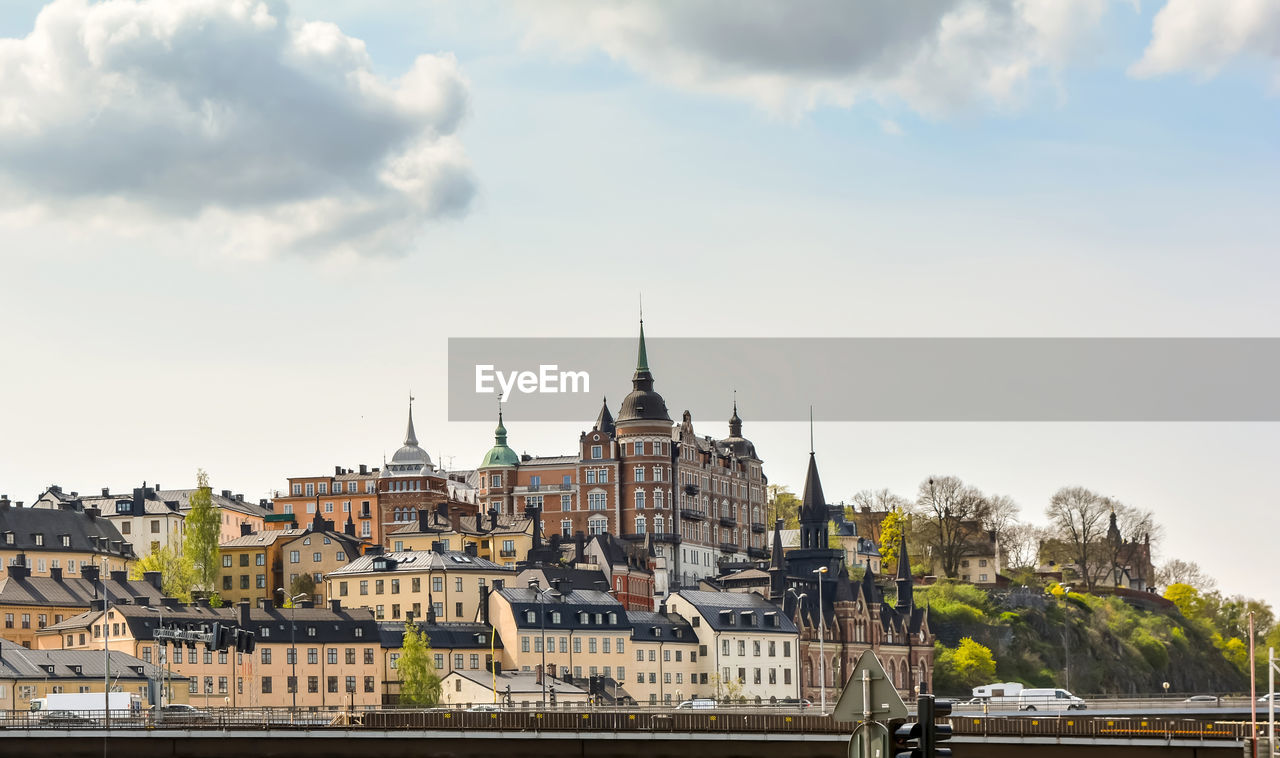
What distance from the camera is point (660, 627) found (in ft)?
555

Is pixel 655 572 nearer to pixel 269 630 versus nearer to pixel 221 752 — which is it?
pixel 269 630

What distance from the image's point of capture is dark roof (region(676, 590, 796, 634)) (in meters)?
172

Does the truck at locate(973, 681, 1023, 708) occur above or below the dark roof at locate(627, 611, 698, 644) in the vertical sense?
below

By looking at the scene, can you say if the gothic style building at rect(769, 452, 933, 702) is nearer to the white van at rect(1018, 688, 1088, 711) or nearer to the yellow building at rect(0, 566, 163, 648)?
the white van at rect(1018, 688, 1088, 711)

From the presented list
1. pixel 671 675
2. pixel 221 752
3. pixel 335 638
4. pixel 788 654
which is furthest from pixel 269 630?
pixel 221 752

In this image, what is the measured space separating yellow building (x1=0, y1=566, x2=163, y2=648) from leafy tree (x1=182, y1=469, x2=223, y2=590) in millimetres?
5715

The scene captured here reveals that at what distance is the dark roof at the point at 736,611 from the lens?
172375 millimetres

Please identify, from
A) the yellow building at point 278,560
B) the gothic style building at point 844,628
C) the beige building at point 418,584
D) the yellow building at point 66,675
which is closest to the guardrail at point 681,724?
the yellow building at point 66,675

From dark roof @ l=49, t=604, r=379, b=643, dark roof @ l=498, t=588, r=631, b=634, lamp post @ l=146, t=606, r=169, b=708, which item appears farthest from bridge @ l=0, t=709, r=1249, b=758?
dark roof @ l=498, t=588, r=631, b=634

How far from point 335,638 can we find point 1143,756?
8712 cm

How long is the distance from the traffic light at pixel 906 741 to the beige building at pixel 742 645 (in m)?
144

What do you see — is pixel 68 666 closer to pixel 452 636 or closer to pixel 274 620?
pixel 274 620

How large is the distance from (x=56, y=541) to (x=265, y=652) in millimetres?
46117

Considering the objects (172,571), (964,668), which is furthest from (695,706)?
(964,668)
